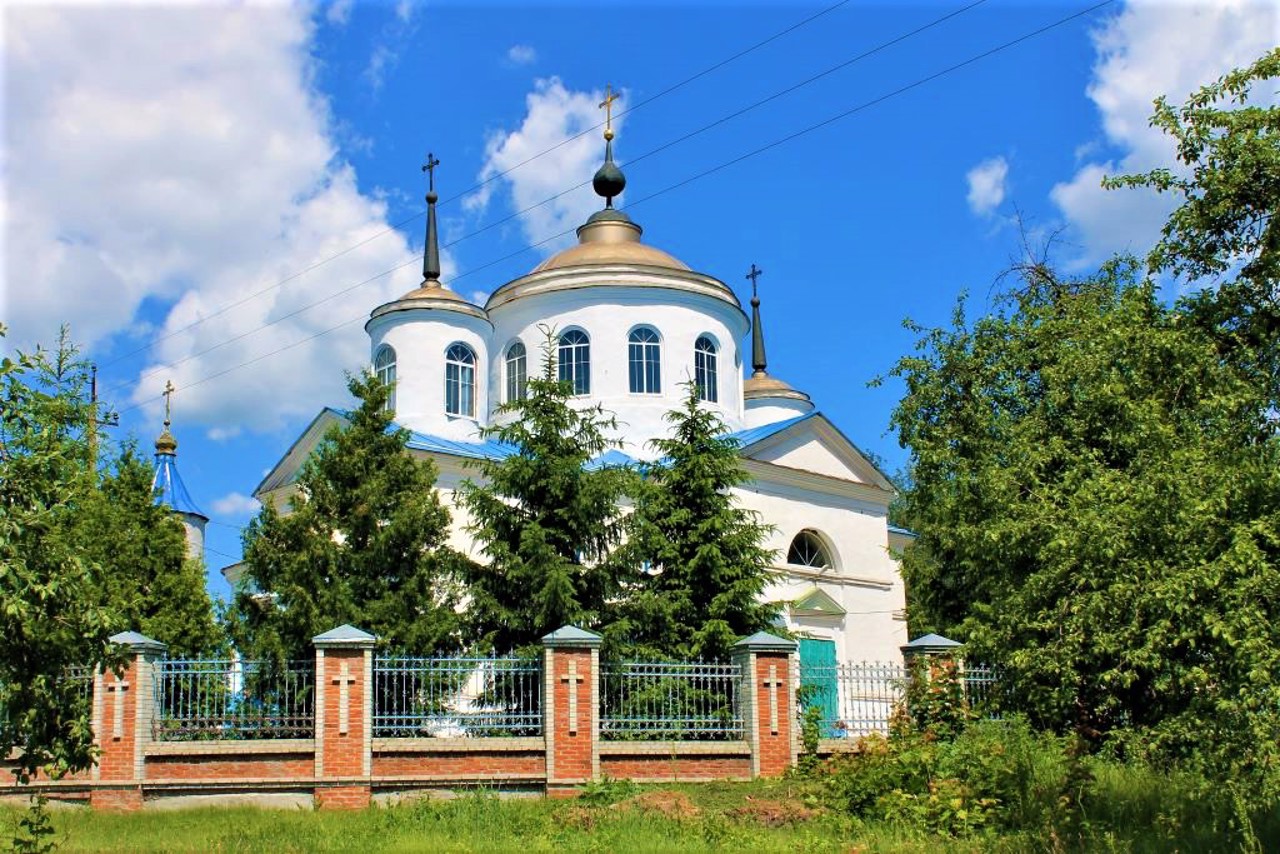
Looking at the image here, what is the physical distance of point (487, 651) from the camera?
50.4 ft

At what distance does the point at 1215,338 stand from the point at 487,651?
9216 millimetres

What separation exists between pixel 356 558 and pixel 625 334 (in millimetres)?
10615

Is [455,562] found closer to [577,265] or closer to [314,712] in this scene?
[314,712]

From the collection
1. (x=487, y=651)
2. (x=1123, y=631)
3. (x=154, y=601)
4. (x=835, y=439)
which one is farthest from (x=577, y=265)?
(x=1123, y=631)

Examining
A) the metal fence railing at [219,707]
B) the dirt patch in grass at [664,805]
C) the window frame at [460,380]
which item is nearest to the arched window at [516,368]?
the window frame at [460,380]

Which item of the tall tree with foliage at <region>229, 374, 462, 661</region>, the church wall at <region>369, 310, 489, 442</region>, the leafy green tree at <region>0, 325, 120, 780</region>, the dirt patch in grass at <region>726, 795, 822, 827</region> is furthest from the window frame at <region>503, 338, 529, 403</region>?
the leafy green tree at <region>0, 325, 120, 780</region>

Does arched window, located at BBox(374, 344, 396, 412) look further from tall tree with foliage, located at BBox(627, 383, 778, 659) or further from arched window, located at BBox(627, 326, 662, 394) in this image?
tall tree with foliage, located at BBox(627, 383, 778, 659)

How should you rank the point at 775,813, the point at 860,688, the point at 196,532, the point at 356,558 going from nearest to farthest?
the point at 775,813, the point at 356,558, the point at 860,688, the point at 196,532

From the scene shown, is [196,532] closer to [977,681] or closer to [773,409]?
[773,409]

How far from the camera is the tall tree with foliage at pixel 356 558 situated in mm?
15148

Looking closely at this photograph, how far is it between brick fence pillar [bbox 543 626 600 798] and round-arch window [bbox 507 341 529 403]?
1231 cm

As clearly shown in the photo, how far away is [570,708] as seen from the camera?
1355 cm

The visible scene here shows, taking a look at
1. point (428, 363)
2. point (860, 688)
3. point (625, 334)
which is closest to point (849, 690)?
point (860, 688)

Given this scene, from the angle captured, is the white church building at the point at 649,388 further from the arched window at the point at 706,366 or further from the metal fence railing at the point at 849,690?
the metal fence railing at the point at 849,690
